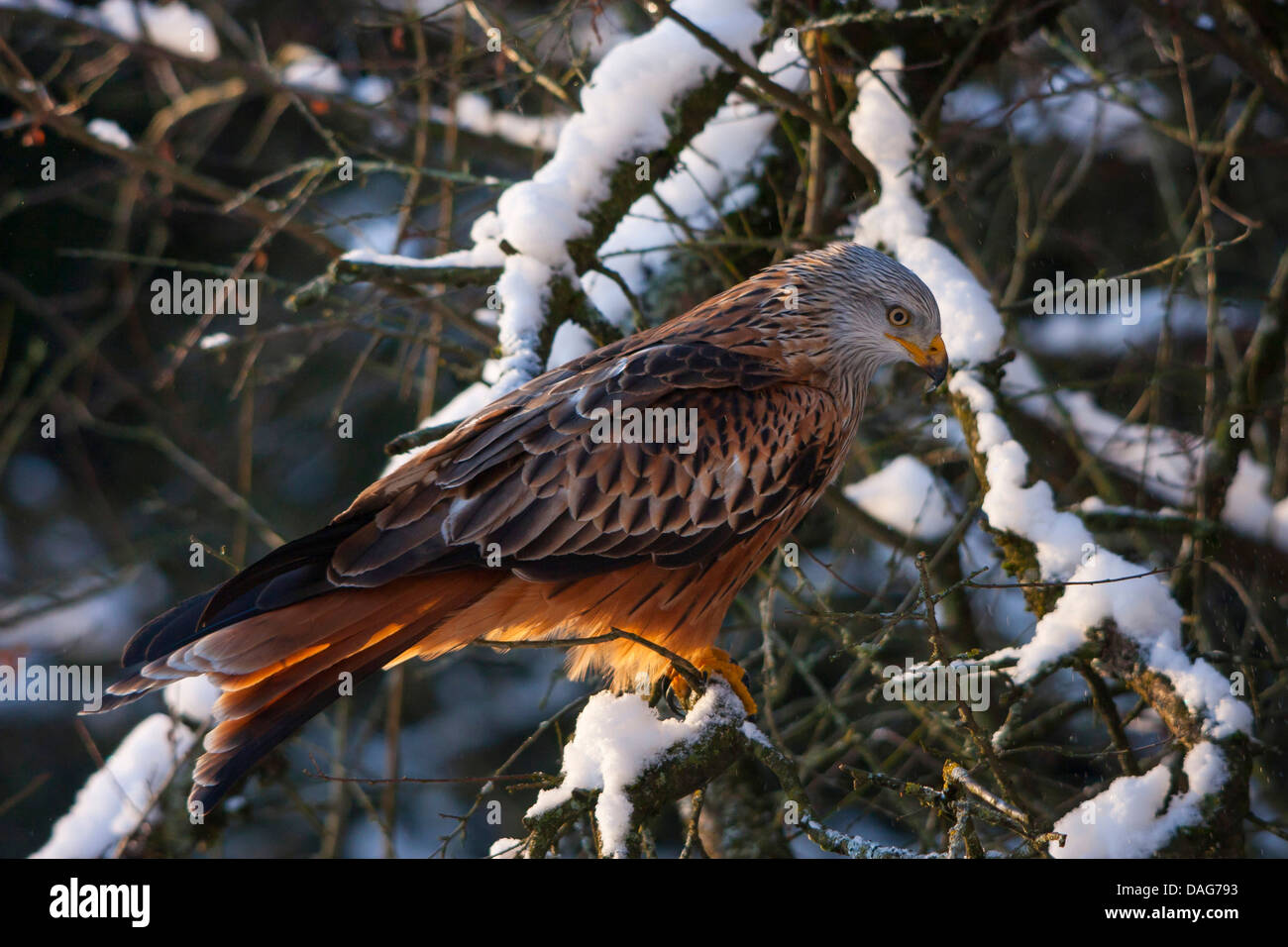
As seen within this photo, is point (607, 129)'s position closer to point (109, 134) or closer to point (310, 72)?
point (109, 134)

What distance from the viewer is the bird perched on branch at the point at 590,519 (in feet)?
12.1

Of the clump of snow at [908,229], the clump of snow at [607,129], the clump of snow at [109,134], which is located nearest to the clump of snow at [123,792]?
the clump of snow at [607,129]

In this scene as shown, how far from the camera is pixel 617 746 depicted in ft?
12.2

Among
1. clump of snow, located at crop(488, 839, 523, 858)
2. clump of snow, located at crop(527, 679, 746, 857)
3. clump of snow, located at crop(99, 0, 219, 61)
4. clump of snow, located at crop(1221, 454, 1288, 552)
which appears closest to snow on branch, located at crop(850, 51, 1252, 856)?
clump of snow, located at crop(527, 679, 746, 857)

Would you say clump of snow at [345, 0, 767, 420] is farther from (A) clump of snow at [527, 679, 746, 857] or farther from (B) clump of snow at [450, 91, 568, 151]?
(B) clump of snow at [450, 91, 568, 151]

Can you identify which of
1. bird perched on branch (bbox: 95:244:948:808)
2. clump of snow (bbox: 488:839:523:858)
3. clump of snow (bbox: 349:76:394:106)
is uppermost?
clump of snow (bbox: 349:76:394:106)

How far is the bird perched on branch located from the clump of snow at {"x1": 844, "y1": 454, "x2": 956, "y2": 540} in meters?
1.56

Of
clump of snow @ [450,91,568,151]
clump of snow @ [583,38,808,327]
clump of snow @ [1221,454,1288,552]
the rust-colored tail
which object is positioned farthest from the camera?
clump of snow @ [450,91,568,151]

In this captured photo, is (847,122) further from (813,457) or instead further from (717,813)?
(717,813)

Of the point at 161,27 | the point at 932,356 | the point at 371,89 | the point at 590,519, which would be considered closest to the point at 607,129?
the point at 932,356

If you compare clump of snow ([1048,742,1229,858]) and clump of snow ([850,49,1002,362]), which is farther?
clump of snow ([850,49,1002,362])

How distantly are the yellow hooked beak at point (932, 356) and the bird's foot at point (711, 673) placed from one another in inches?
53.8

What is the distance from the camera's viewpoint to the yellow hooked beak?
4.49 metres
